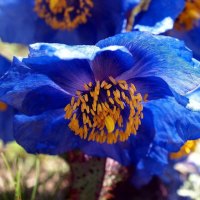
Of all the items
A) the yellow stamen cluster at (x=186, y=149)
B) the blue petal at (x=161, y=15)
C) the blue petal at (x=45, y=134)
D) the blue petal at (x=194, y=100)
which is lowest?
the yellow stamen cluster at (x=186, y=149)

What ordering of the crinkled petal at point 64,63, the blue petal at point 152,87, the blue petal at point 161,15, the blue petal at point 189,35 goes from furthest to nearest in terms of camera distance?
the blue petal at point 189,35
the blue petal at point 161,15
the blue petal at point 152,87
the crinkled petal at point 64,63

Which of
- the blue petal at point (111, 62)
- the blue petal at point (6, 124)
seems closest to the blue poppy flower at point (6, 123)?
the blue petal at point (6, 124)

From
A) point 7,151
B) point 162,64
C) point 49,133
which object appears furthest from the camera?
point 7,151

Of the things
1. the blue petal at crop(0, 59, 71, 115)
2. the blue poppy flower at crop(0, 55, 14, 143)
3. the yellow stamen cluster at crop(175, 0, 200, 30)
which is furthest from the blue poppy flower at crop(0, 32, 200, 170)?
the yellow stamen cluster at crop(175, 0, 200, 30)

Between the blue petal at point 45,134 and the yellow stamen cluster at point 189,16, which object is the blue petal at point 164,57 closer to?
the blue petal at point 45,134

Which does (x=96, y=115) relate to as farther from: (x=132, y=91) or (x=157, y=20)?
(x=157, y=20)

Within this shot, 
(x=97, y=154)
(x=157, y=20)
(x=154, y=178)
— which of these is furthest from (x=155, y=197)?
(x=157, y=20)

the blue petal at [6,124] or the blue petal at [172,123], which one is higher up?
A: the blue petal at [172,123]
